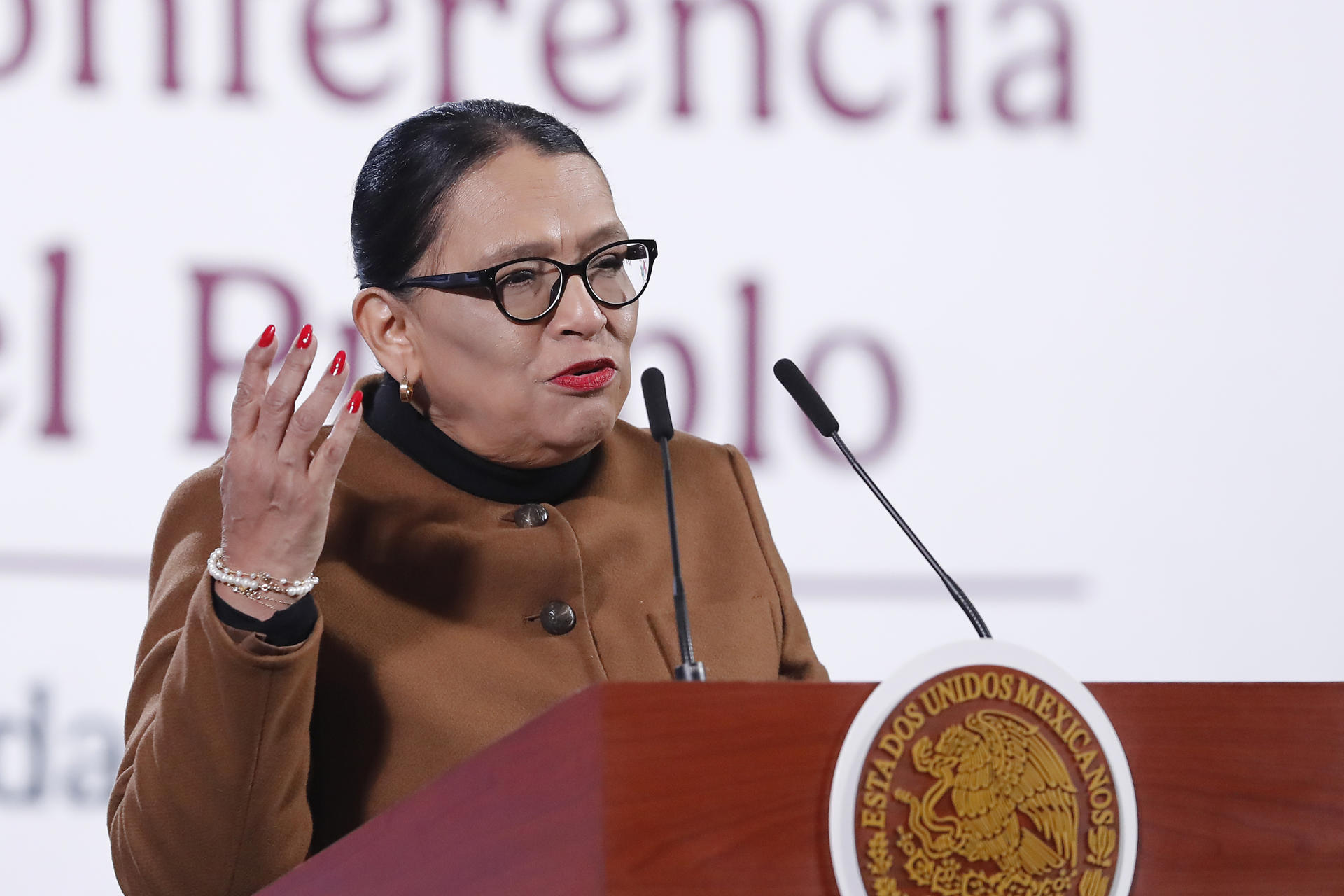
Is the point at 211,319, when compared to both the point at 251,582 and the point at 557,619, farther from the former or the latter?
the point at 251,582

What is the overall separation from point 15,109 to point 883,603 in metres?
1.43

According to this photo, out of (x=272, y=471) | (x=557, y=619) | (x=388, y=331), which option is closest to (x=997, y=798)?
(x=272, y=471)

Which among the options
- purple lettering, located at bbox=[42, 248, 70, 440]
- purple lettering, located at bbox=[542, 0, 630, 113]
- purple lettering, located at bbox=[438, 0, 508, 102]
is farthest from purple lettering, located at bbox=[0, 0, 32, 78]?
purple lettering, located at bbox=[542, 0, 630, 113]

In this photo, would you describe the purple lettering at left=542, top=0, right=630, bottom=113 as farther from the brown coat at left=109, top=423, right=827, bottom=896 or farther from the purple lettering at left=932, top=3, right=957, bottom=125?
the brown coat at left=109, top=423, right=827, bottom=896

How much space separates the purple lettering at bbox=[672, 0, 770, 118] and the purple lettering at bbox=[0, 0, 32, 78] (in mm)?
934

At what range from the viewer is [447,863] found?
3.21ft

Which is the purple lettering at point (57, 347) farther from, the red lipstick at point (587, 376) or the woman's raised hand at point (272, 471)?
the woman's raised hand at point (272, 471)

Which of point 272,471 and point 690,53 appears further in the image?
point 690,53

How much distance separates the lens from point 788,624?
5.87 ft

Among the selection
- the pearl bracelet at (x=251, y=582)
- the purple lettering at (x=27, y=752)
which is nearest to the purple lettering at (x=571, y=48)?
the purple lettering at (x=27, y=752)

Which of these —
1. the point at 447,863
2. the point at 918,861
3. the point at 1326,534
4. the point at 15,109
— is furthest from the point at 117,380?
the point at 1326,534

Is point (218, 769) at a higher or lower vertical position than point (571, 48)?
lower

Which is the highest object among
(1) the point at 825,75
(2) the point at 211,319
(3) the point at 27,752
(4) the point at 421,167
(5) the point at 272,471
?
(1) the point at 825,75

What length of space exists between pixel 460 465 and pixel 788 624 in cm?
42
